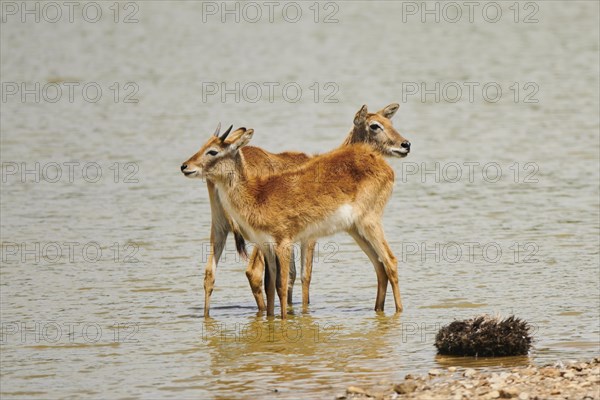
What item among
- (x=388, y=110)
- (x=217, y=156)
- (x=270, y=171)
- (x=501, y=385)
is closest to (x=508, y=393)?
(x=501, y=385)

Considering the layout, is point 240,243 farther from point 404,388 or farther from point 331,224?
point 404,388

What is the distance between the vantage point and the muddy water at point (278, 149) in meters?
11.3

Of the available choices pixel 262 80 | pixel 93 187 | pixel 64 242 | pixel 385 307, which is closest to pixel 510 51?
pixel 262 80

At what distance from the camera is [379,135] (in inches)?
541

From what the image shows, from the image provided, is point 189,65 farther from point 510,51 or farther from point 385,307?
point 385,307

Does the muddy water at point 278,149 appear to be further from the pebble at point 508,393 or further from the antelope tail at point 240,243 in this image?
the pebble at point 508,393

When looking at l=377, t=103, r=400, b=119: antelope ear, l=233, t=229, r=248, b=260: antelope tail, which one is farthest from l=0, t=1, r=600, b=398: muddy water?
l=377, t=103, r=400, b=119: antelope ear

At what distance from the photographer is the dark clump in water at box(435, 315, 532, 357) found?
10.6 metres

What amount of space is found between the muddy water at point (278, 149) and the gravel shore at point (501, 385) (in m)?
0.45

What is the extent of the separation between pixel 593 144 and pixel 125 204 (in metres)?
8.89

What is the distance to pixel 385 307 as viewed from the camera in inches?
518

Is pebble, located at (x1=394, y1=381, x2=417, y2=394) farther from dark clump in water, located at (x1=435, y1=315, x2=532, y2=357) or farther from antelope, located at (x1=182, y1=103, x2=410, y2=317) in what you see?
antelope, located at (x1=182, y1=103, x2=410, y2=317)

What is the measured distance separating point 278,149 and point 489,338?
40.5 ft

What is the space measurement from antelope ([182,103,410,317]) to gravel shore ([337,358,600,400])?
127 inches
